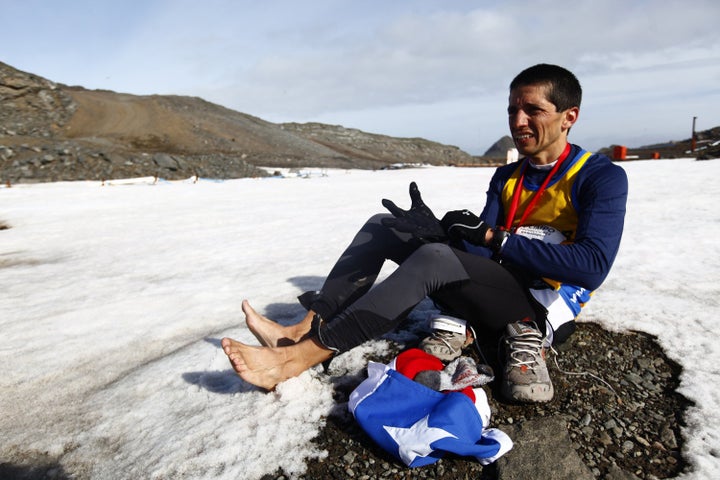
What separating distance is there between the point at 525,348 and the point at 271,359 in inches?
48.2

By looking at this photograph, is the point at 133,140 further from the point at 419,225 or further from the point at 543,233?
the point at 543,233

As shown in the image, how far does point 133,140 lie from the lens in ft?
98.9

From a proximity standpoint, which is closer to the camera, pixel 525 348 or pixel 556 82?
pixel 525 348

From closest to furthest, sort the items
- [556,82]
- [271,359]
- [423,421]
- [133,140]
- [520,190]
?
[423,421], [271,359], [556,82], [520,190], [133,140]

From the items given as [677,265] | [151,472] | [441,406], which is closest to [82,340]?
[151,472]

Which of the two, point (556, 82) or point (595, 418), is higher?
point (556, 82)

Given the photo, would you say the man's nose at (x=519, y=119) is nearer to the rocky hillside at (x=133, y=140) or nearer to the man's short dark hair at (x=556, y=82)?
the man's short dark hair at (x=556, y=82)

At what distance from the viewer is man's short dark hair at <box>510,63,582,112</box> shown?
2615 millimetres

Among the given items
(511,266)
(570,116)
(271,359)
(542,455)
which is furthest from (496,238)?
(271,359)

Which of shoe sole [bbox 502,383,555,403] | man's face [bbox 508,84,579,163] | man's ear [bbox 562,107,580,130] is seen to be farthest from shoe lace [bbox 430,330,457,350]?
man's ear [bbox 562,107,580,130]

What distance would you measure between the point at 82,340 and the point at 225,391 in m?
1.43

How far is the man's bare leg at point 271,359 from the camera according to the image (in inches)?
87.4

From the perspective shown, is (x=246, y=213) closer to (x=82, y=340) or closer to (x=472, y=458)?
(x=82, y=340)

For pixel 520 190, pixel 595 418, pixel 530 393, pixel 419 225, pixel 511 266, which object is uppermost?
pixel 520 190
